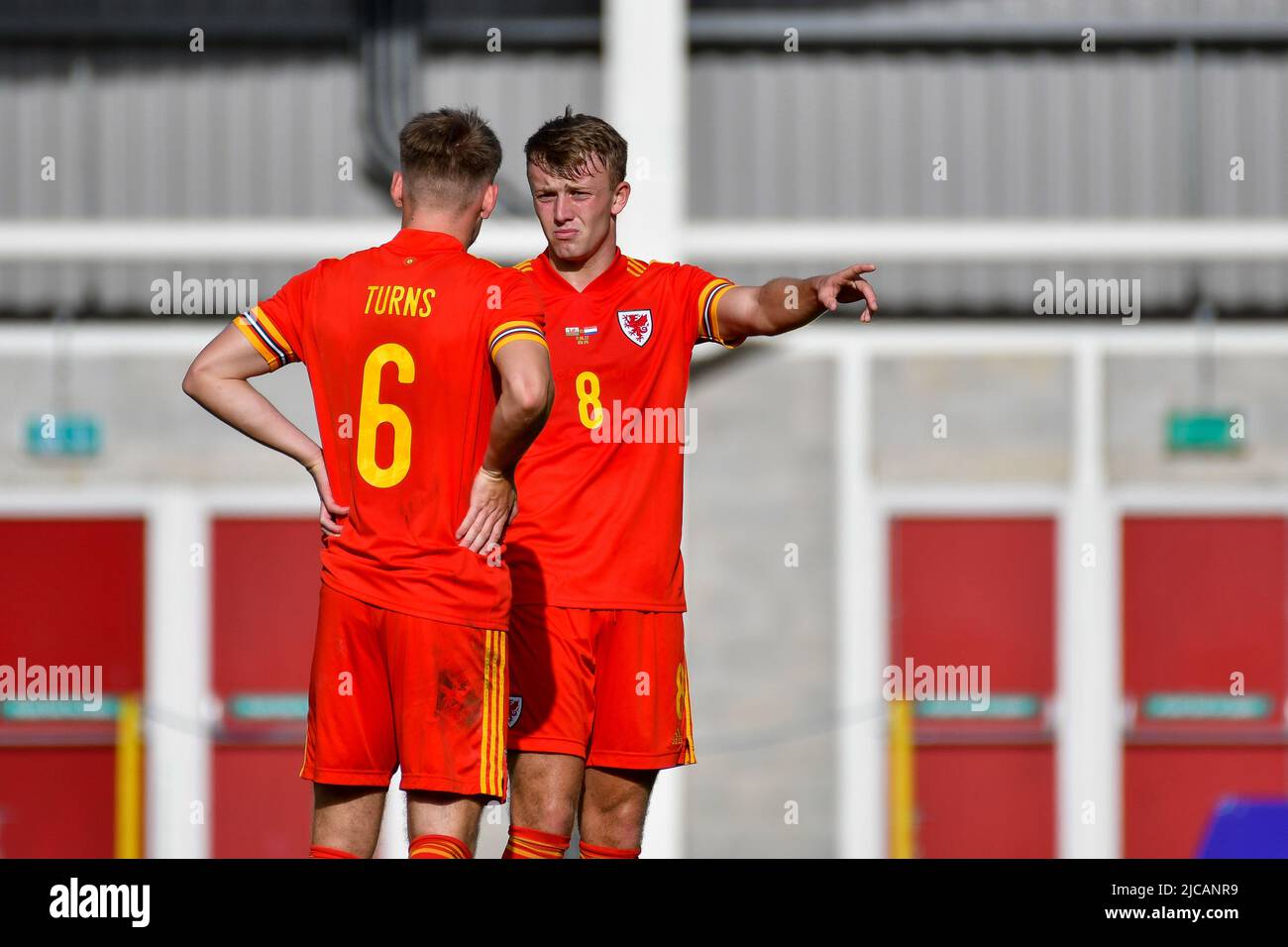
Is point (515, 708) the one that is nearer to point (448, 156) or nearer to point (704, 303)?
point (704, 303)

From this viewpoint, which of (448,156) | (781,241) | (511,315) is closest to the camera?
(511,315)

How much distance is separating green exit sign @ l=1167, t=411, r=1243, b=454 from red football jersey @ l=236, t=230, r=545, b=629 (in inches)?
383

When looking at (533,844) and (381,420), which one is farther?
(533,844)

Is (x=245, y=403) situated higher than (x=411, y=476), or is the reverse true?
(x=245, y=403)

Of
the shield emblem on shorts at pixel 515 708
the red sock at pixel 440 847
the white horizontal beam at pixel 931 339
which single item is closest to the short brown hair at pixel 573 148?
the shield emblem on shorts at pixel 515 708

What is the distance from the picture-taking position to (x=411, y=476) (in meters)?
4.30

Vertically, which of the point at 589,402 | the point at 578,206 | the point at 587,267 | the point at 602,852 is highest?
the point at 578,206

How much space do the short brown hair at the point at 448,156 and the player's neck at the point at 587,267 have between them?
540 mm

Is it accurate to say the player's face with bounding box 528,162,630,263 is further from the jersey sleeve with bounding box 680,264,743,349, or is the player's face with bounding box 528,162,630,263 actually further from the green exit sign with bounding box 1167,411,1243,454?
the green exit sign with bounding box 1167,411,1243,454

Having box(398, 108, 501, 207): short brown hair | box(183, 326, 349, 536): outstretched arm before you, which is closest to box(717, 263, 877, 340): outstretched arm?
box(398, 108, 501, 207): short brown hair

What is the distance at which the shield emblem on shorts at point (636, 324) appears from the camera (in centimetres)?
485

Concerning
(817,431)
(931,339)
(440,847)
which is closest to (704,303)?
(440,847)

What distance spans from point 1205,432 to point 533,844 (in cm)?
963

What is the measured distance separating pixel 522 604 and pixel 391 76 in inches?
351
